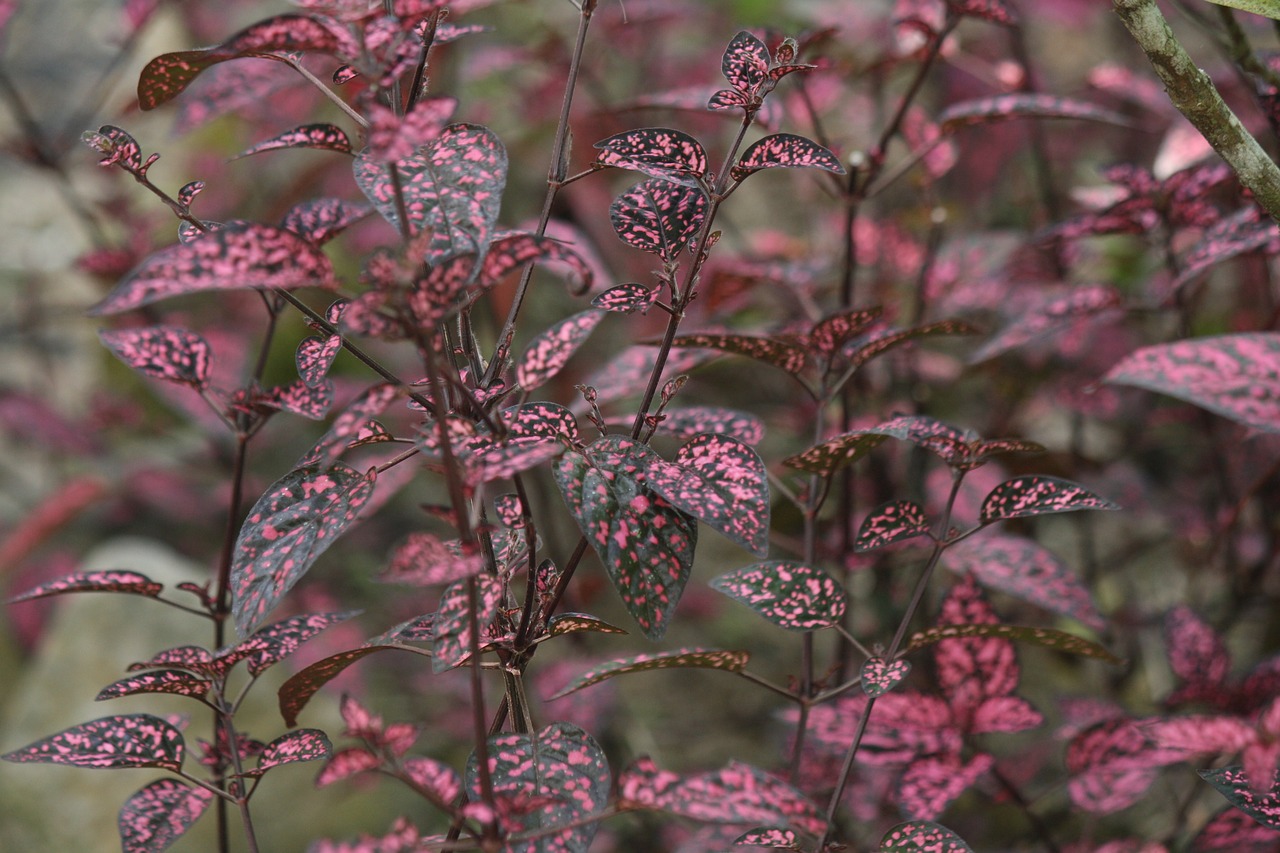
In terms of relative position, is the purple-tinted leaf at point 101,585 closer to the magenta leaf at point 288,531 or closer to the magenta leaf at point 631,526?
the magenta leaf at point 288,531

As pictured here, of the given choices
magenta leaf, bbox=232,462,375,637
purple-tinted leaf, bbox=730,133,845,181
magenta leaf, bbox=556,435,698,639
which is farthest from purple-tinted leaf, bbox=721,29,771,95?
magenta leaf, bbox=232,462,375,637

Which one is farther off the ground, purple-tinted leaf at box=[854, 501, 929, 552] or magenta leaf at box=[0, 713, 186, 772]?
purple-tinted leaf at box=[854, 501, 929, 552]

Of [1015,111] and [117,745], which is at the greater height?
[1015,111]

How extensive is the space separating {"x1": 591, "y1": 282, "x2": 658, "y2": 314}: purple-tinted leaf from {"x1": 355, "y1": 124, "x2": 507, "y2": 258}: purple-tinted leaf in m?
0.12

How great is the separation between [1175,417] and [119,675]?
67.1 inches

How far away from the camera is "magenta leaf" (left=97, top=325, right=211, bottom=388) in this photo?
0.80 meters

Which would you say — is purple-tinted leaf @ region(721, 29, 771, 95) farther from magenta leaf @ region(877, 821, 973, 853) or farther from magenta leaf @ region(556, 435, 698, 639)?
magenta leaf @ region(877, 821, 973, 853)

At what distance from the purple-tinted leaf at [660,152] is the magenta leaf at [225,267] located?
255 mm

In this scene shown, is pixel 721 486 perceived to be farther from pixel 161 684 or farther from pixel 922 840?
pixel 161 684

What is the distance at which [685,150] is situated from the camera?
29.7 inches

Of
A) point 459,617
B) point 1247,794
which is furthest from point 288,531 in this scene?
point 1247,794

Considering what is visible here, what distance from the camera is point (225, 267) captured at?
0.54 meters

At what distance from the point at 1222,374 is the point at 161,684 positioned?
2.99ft

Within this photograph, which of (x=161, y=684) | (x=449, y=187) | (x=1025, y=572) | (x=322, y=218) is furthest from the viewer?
(x=1025, y=572)
